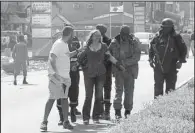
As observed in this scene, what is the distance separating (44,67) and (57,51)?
56.9 ft

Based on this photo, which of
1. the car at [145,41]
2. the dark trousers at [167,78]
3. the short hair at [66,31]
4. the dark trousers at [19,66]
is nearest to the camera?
the short hair at [66,31]

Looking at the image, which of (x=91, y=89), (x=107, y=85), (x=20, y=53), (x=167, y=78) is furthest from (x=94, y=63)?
(x=20, y=53)

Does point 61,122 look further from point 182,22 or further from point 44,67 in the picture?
point 182,22

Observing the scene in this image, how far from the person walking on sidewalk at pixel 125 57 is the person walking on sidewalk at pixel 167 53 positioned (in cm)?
52

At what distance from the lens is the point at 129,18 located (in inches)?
2024

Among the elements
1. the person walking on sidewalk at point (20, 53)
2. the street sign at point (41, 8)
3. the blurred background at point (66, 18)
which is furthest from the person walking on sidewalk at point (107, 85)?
the street sign at point (41, 8)

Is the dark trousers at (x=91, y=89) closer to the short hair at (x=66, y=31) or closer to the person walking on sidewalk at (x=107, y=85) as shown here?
the person walking on sidewalk at (x=107, y=85)

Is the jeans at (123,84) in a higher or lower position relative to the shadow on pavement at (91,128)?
higher

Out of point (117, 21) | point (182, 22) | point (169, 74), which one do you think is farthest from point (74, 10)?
point (169, 74)

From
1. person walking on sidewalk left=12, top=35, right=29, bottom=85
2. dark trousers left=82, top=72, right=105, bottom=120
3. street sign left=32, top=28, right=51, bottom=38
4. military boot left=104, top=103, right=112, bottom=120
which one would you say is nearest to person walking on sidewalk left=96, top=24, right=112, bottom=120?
military boot left=104, top=103, right=112, bottom=120

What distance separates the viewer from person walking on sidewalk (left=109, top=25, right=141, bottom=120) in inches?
380

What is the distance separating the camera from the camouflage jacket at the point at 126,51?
9656 millimetres

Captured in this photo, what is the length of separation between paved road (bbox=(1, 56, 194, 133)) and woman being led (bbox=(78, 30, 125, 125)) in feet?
1.63

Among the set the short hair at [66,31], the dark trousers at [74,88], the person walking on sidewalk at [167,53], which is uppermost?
the short hair at [66,31]
